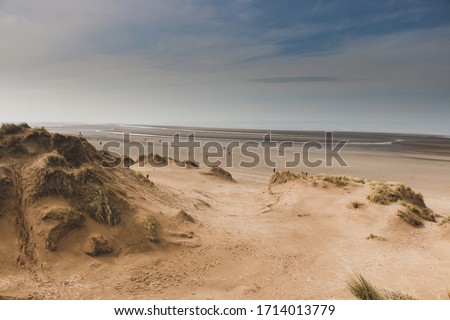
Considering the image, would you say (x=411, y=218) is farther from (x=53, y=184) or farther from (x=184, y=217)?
(x=53, y=184)

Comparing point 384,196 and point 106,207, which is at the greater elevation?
point 106,207

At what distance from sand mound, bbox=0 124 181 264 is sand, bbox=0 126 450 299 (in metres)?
0.07

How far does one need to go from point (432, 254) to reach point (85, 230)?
30.9 feet

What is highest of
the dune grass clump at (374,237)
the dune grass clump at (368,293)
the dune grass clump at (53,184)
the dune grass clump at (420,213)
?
the dune grass clump at (53,184)

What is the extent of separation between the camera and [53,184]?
794 cm

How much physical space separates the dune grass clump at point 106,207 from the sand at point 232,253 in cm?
21

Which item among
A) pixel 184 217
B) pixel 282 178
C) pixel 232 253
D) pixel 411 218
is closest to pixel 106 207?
pixel 184 217

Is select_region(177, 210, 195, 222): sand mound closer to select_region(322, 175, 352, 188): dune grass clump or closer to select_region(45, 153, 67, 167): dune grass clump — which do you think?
select_region(45, 153, 67, 167): dune grass clump

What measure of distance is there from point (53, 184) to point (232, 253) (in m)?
5.10

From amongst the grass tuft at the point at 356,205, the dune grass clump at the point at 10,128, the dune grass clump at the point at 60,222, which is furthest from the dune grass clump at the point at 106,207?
the grass tuft at the point at 356,205

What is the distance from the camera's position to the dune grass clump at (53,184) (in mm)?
7816

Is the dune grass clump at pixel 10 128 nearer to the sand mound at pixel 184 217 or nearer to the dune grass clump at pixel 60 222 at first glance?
the dune grass clump at pixel 60 222

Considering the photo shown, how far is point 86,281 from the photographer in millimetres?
6121

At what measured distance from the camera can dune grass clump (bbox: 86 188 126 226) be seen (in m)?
7.82
